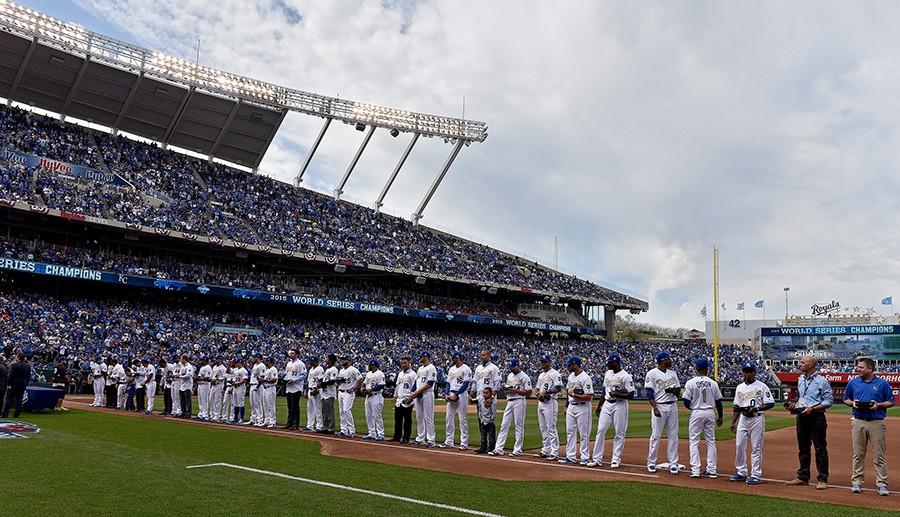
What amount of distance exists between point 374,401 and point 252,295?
88.2ft

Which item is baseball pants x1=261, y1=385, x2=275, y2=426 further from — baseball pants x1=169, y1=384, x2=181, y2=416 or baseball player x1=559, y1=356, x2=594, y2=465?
baseball player x1=559, y1=356, x2=594, y2=465

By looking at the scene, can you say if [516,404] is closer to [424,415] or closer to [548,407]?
[548,407]

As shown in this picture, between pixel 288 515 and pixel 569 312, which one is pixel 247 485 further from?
pixel 569 312

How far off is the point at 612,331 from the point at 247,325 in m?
34.5

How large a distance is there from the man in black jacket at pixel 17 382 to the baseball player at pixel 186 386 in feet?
14.2

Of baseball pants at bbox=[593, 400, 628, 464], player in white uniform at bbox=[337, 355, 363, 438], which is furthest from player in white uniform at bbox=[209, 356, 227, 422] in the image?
baseball pants at bbox=[593, 400, 628, 464]

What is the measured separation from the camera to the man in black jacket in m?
16.5

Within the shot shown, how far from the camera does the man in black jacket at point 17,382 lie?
16453 millimetres

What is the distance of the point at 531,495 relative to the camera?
859cm

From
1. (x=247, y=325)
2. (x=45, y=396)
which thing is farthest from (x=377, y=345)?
(x=45, y=396)

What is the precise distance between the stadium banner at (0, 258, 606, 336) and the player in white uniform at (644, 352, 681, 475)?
32073mm

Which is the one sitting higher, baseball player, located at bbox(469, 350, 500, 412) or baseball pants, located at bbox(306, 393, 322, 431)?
baseball player, located at bbox(469, 350, 500, 412)

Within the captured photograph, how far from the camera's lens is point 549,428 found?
1287cm

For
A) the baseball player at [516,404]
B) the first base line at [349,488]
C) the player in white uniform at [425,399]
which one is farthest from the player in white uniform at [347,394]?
the first base line at [349,488]
